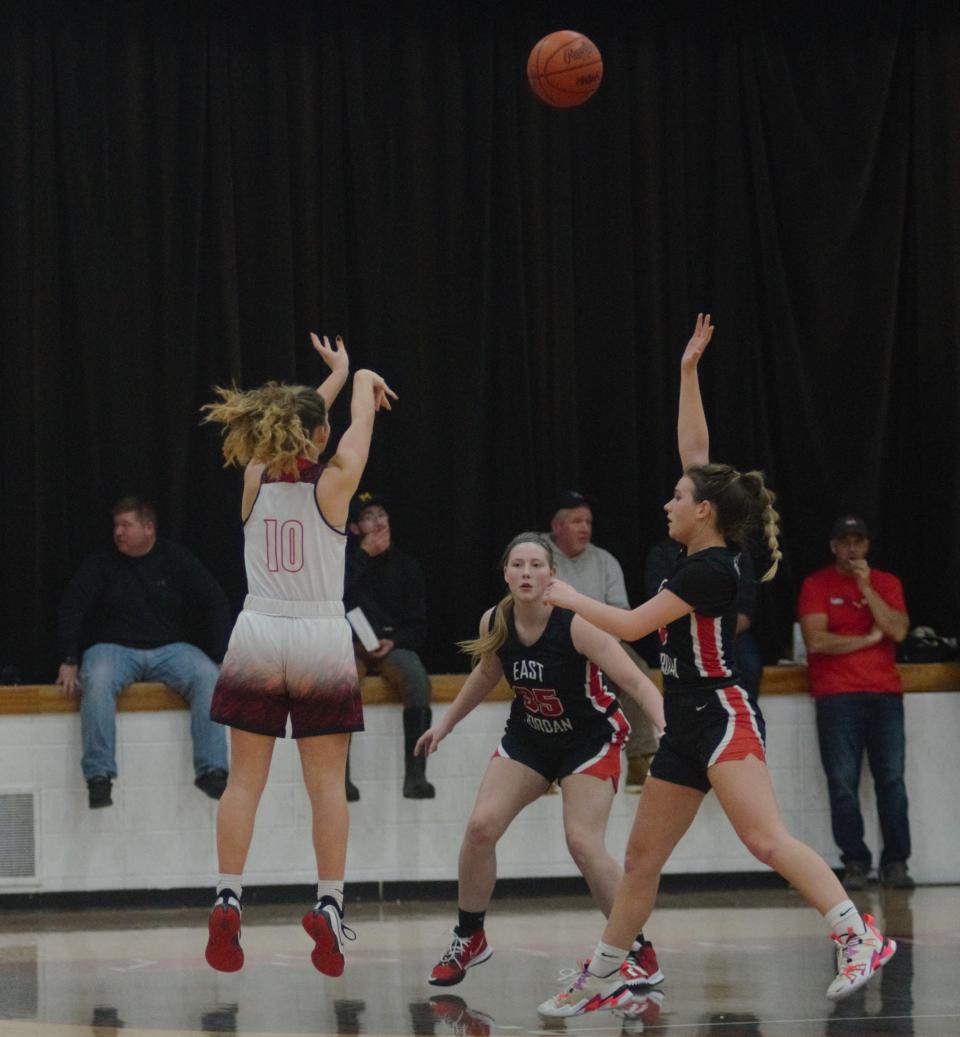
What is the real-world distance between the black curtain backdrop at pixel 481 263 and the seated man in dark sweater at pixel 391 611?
746mm

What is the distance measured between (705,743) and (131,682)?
15.2 ft

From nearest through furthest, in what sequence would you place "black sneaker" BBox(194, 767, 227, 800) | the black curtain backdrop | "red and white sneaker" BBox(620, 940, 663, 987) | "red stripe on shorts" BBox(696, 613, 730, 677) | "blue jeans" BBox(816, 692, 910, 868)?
1. "red stripe on shorts" BBox(696, 613, 730, 677)
2. "red and white sneaker" BBox(620, 940, 663, 987)
3. "black sneaker" BBox(194, 767, 227, 800)
4. "blue jeans" BBox(816, 692, 910, 868)
5. the black curtain backdrop

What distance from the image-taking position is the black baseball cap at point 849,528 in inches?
383

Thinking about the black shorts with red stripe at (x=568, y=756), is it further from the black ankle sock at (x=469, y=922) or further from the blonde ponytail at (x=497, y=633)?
the black ankle sock at (x=469, y=922)

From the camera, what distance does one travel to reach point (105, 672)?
9.14m

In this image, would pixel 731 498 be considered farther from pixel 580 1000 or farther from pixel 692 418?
pixel 580 1000

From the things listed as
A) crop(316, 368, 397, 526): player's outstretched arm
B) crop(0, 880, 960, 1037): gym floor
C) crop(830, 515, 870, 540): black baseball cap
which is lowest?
crop(0, 880, 960, 1037): gym floor

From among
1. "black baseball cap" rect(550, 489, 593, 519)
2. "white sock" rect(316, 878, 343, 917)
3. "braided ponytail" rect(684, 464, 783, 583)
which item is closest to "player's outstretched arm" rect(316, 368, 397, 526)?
"braided ponytail" rect(684, 464, 783, 583)

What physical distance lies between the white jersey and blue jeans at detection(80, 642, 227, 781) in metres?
3.37

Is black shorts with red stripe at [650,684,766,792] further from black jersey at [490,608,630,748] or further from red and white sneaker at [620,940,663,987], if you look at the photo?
red and white sneaker at [620,940,663,987]

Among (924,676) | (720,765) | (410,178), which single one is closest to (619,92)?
(410,178)

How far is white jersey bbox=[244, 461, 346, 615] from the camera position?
18.8 feet

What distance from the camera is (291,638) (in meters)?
5.71

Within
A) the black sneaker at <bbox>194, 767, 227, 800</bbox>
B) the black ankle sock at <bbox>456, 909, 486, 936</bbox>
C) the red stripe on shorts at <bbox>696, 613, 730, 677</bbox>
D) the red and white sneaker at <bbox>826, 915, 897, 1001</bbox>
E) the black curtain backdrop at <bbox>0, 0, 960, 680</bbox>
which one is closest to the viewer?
the red and white sneaker at <bbox>826, 915, 897, 1001</bbox>
